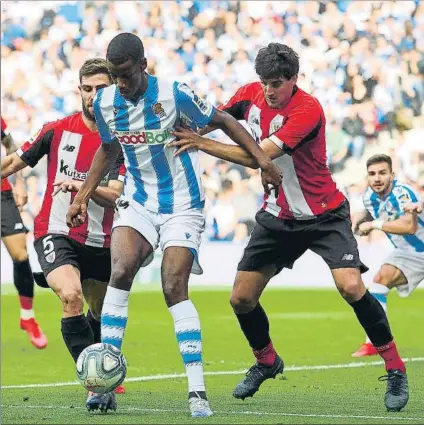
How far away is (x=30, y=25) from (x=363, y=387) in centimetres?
1690

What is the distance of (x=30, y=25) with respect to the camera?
76.2 feet

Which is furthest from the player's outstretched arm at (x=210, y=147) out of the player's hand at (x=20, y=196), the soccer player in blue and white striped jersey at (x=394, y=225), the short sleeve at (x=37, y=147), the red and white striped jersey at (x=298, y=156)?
the player's hand at (x=20, y=196)

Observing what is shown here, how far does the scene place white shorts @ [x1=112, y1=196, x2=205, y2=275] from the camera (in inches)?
231

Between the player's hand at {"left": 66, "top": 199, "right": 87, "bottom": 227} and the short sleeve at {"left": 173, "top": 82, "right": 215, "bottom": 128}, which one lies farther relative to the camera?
the player's hand at {"left": 66, "top": 199, "right": 87, "bottom": 227}

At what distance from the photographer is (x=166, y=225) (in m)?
5.97

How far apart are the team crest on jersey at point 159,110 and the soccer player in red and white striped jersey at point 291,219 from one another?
76 centimetres

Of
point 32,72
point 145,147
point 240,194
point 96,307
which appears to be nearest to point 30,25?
point 32,72

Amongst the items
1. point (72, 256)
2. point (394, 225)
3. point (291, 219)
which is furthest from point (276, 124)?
point (394, 225)

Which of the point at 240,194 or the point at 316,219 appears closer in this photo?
the point at 316,219

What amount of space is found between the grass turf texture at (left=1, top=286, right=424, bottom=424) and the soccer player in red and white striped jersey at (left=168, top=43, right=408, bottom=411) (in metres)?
0.38

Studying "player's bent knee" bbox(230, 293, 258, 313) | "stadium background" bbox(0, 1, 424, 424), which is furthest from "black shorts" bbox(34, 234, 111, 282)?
"stadium background" bbox(0, 1, 424, 424)

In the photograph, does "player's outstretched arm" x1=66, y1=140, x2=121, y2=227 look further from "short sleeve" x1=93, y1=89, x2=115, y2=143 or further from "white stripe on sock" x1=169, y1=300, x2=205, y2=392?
"white stripe on sock" x1=169, y1=300, x2=205, y2=392

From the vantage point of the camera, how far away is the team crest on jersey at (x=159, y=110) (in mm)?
5902

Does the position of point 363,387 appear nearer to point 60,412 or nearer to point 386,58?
point 60,412
